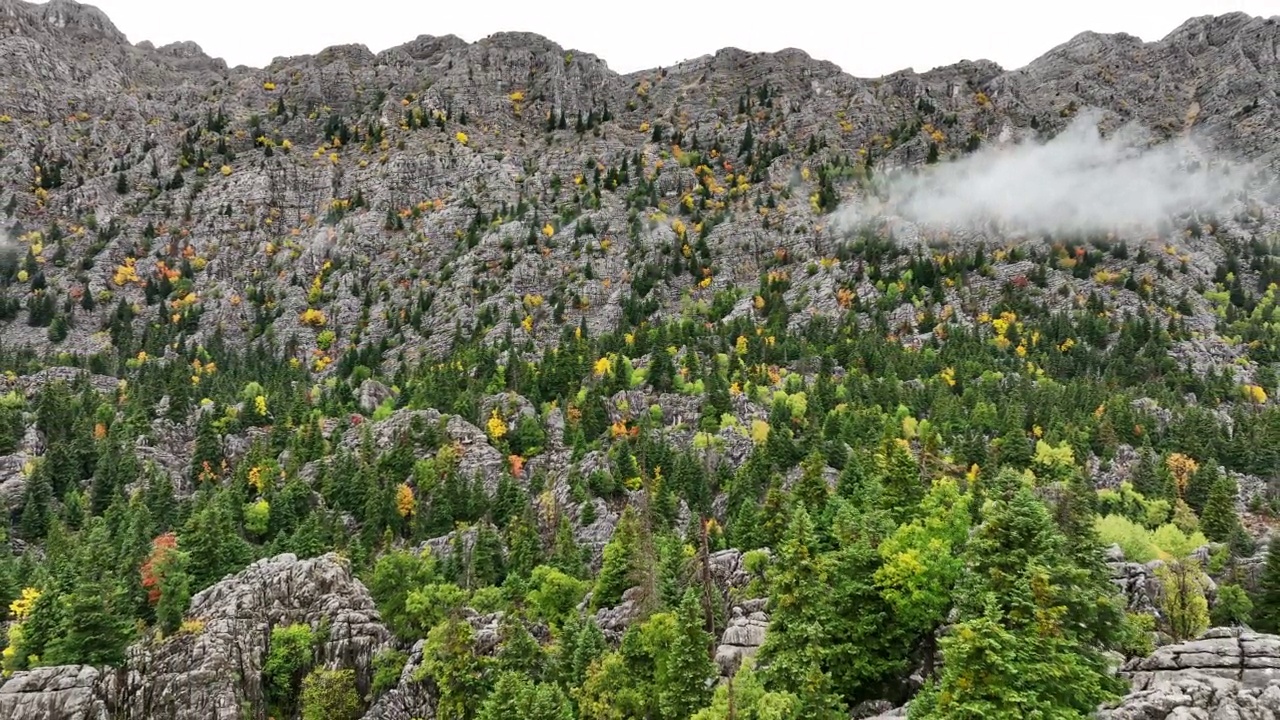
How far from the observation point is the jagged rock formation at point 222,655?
62.2 m

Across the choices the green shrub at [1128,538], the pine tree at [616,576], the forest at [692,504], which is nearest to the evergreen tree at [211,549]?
the forest at [692,504]

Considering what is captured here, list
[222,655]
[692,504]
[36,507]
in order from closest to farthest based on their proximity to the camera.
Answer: [222,655]
[36,507]
[692,504]

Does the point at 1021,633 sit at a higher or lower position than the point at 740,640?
higher

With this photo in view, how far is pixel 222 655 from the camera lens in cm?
6931

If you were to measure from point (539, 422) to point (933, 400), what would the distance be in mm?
76396

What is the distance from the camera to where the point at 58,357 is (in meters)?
166

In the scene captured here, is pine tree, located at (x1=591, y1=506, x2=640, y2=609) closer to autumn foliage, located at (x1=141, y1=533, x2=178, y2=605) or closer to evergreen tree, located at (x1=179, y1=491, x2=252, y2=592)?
evergreen tree, located at (x1=179, y1=491, x2=252, y2=592)

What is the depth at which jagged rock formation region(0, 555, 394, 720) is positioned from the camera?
6222 centimetres

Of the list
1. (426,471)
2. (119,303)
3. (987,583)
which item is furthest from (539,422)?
(119,303)

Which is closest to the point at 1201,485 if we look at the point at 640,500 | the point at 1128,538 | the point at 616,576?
the point at 1128,538

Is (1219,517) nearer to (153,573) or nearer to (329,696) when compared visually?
(329,696)

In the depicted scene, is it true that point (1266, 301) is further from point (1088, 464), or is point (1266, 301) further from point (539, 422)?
point (539, 422)

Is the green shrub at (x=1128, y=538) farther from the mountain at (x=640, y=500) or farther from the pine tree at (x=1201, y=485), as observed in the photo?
the pine tree at (x=1201, y=485)

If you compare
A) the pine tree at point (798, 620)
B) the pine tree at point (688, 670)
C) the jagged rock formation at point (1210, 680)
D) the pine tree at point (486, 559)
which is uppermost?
the jagged rock formation at point (1210, 680)
